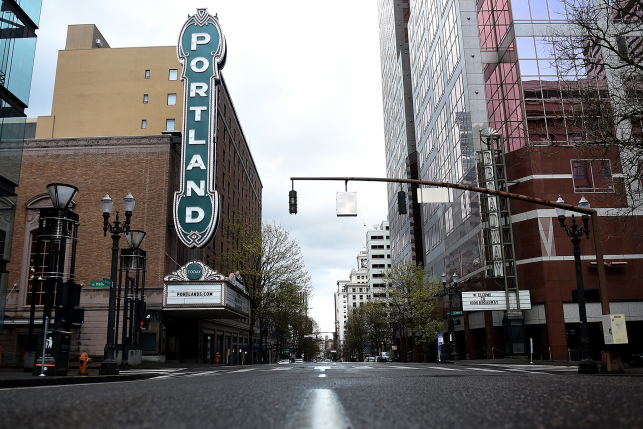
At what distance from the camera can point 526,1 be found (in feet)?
142

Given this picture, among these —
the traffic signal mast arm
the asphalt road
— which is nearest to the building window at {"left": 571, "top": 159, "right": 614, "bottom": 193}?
the traffic signal mast arm

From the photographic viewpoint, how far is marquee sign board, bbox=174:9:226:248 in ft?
120

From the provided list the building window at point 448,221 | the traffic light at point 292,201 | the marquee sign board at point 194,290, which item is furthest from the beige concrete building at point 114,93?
the traffic light at point 292,201

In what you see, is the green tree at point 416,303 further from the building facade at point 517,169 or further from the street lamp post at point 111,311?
the street lamp post at point 111,311

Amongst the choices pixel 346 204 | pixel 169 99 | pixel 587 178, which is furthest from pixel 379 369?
pixel 169 99

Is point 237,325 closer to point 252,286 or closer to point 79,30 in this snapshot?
point 252,286

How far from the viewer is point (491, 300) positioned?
3856cm

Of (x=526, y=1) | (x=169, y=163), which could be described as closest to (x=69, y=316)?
(x=169, y=163)

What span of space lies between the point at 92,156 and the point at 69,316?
2495 cm

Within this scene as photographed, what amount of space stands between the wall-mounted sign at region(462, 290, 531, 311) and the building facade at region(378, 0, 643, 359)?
97 centimetres

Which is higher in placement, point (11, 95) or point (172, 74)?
point (172, 74)

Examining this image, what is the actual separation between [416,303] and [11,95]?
41.1 meters

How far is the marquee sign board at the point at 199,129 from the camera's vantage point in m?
36.4

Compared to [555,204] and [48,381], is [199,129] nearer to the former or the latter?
[555,204]
